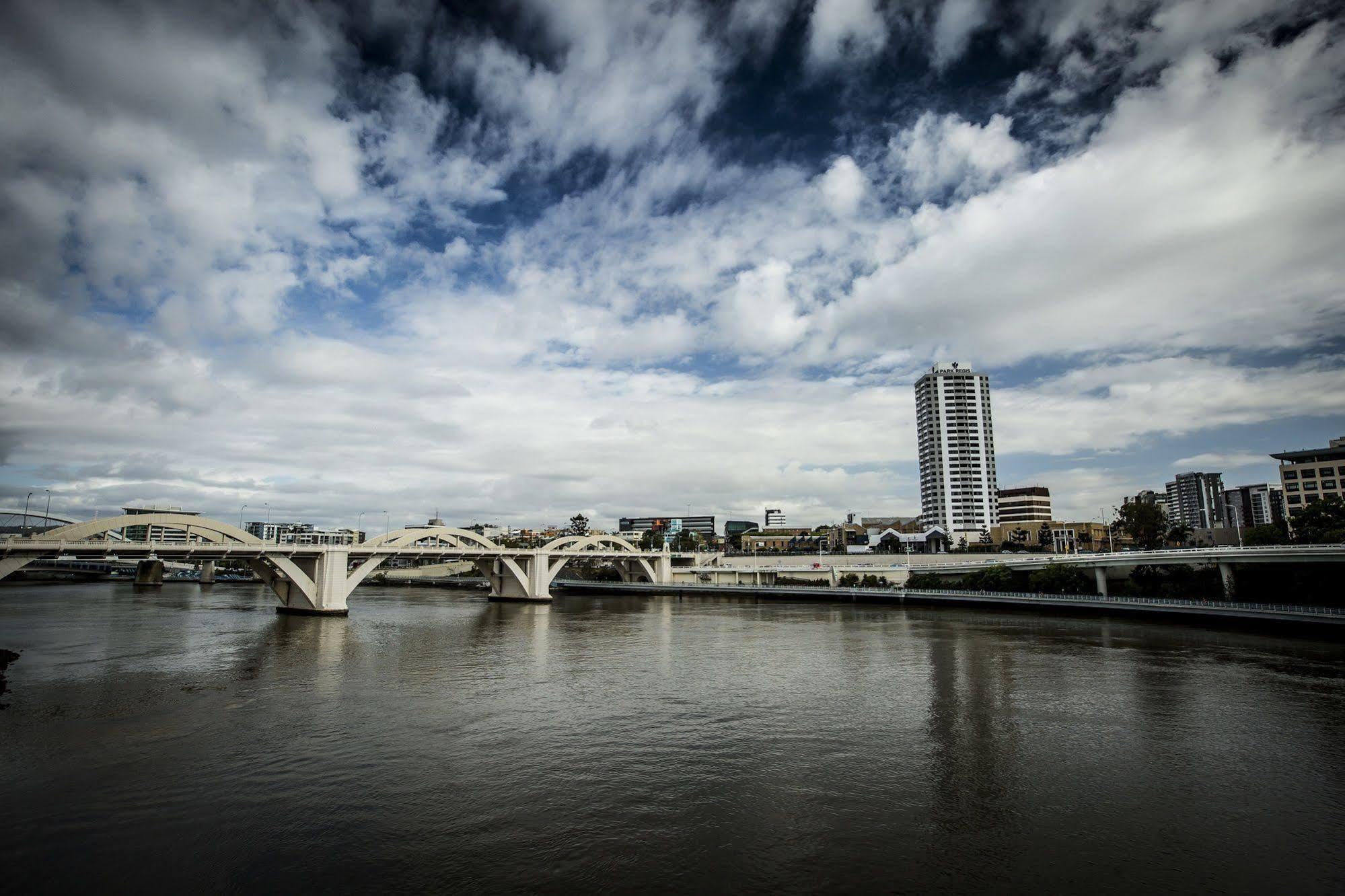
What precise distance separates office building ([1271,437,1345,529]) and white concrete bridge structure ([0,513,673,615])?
436 feet

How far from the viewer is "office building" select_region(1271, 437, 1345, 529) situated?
12875cm

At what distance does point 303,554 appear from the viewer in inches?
2687

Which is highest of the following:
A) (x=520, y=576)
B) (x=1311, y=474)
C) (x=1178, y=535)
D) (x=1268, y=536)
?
(x=1311, y=474)

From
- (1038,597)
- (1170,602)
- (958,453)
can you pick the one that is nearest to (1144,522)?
(1038,597)

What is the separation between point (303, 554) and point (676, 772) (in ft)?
203

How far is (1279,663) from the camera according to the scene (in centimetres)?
3647

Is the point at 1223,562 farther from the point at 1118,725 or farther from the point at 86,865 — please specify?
the point at 86,865

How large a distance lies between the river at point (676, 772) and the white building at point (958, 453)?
12998 centimetres

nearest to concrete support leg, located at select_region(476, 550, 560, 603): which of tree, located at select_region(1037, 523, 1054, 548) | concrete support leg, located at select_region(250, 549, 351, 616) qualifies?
concrete support leg, located at select_region(250, 549, 351, 616)

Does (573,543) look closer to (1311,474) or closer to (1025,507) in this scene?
(1025,507)

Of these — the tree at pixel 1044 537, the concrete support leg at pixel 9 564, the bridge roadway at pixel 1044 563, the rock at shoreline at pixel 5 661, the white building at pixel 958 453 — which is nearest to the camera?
the rock at shoreline at pixel 5 661

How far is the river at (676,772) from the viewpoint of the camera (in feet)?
44.9

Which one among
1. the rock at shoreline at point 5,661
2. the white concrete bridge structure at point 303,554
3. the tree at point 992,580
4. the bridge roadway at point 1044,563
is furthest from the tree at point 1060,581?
the rock at shoreline at point 5,661

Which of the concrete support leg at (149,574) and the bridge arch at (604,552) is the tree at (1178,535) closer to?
the bridge arch at (604,552)
